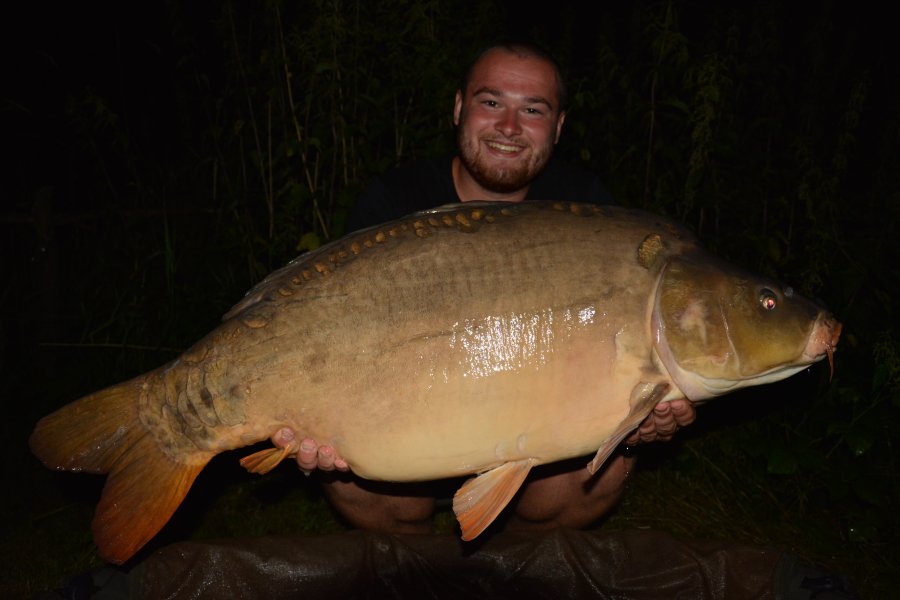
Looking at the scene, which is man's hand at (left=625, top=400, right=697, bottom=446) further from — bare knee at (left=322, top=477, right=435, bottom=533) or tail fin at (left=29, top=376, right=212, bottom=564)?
tail fin at (left=29, top=376, right=212, bottom=564)

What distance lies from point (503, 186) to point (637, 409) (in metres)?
1.02

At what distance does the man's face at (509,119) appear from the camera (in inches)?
92.6

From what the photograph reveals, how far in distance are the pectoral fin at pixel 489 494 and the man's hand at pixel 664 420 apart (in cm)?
35

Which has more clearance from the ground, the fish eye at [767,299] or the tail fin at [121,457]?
the fish eye at [767,299]

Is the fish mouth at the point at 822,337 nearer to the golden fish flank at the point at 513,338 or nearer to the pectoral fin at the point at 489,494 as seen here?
the golden fish flank at the point at 513,338

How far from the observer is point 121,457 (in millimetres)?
1643

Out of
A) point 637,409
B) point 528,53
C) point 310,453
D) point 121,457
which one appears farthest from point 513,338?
point 528,53

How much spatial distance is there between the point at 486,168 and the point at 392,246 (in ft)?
2.84

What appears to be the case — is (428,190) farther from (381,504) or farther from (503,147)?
(381,504)

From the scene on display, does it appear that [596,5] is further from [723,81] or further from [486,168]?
[486,168]

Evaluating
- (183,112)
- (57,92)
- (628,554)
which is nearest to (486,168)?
(628,554)

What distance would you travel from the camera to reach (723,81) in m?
2.71

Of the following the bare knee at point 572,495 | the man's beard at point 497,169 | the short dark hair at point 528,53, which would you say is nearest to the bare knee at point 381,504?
the bare knee at point 572,495

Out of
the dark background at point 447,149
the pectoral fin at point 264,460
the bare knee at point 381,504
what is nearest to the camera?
the pectoral fin at point 264,460
